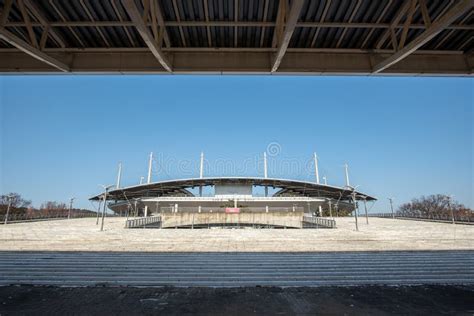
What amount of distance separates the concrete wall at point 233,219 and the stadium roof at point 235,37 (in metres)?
34.6

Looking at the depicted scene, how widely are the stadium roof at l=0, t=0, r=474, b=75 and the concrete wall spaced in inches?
1363

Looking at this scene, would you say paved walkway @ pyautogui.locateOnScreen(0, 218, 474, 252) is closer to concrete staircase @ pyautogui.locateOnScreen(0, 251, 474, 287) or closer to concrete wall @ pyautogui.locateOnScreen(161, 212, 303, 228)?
concrete staircase @ pyautogui.locateOnScreen(0, 251, 474, 287)

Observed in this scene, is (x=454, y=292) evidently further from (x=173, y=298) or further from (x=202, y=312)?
(x=173, y=298)

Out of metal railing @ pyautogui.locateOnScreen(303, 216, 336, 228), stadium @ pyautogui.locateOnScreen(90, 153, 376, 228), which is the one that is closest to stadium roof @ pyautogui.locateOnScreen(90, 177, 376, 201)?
stadium @ pyautogui.locateOnScreen(90, 153, 376, 228)

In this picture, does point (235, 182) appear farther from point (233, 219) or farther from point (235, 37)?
point (235, 37)

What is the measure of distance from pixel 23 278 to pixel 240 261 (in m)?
6.06

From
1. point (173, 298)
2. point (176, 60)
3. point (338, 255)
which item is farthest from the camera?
point (338, 255)

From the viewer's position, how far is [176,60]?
8227 mm

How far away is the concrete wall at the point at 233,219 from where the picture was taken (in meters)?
40.7

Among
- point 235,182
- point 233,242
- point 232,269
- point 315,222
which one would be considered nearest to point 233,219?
point 315,222

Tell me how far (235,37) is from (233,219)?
39.0 metres

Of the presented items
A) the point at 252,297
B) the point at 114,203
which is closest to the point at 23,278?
the point at 252,297

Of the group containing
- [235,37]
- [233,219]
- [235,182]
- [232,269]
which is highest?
[235,182]

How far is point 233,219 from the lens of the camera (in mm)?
43812
